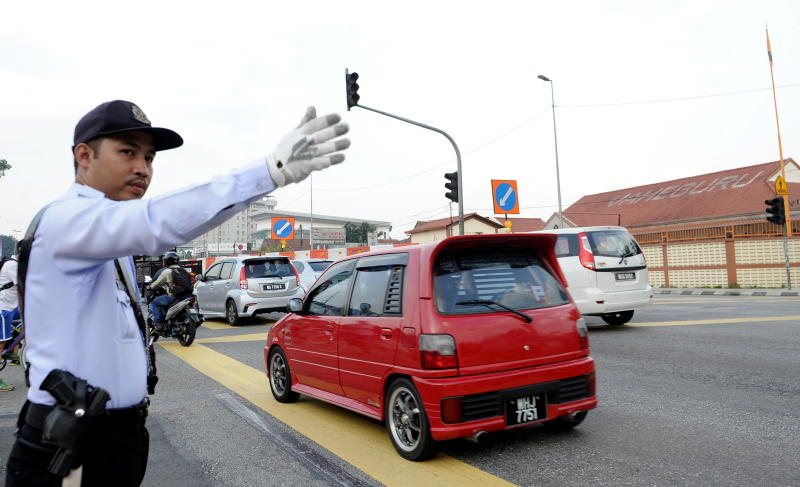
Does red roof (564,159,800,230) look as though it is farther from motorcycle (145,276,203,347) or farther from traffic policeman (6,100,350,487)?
traffic policeman (6,100,350,487)

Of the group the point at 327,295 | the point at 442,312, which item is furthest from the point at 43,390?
the point at 327,295

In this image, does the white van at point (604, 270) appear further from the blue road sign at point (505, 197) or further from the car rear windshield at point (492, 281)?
the blue road sign at point (505, 197)

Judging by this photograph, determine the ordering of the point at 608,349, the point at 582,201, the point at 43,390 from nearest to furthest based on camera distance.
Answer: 1. the point at 43,390
2. the point at 608,349
3. the point at 582,201

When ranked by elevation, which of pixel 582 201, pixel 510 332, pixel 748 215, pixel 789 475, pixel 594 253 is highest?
pixel 582 201

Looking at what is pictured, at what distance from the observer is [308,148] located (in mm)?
1667

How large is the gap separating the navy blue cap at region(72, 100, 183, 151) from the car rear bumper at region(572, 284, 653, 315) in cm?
987

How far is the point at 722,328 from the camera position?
34.6 feet

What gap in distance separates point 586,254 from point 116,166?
10.1m

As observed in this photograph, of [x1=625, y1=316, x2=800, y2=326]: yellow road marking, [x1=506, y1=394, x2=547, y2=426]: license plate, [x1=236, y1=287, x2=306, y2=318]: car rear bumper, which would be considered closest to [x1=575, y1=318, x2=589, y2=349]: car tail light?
[x1=506, y1=394, x2=547, y2=426]: license plate

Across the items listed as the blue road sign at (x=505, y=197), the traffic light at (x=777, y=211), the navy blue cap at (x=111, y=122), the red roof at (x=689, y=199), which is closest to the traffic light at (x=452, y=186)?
the blue road sign at (x=505, y=197)

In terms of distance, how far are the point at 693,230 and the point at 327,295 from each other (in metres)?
24.6

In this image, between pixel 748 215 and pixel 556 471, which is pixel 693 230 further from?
pixel 556 471

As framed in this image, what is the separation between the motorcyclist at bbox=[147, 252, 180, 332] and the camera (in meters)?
11.5

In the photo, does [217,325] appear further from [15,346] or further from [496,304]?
[496,304]
